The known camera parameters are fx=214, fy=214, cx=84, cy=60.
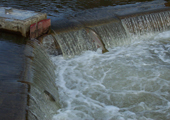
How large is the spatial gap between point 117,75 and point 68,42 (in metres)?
2.44

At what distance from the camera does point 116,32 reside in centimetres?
959

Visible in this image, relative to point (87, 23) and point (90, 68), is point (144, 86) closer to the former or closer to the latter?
point (90, 68)

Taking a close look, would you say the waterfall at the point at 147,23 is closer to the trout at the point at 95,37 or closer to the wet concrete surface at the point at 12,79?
the trout at the point at 95,37

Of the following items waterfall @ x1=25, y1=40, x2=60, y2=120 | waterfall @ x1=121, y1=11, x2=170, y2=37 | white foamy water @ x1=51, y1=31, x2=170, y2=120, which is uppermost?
waterfall @ x1=121, y1=11, x2=170, y2=37

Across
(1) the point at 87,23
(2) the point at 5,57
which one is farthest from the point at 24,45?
(1) the point at 87,23

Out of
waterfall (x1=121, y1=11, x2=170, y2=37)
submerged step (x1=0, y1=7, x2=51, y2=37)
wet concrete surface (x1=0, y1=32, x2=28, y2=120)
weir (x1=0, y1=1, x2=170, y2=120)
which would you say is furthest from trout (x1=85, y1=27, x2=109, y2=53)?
wet concrete surface (x1=0, y1=32, x2=28, y2=120)

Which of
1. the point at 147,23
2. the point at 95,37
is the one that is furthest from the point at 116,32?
the point at 147,23

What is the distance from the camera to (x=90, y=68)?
7406mm

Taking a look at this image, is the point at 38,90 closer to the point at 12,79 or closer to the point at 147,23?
the point at 12,79

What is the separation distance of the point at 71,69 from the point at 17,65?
94.6 inches

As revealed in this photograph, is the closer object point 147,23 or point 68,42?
point 68,42

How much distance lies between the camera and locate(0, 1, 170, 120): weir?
176 inches

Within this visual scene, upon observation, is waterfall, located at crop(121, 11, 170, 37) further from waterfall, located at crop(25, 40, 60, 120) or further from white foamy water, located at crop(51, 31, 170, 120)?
waterfall, located at crop(25, 40, 60, 120)

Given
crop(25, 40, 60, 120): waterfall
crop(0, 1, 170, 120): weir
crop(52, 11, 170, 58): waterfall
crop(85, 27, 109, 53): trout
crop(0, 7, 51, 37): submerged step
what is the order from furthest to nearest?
crop(85, 27, 109, 53): trout
crop(52, 11, 170, 58): waterfall
crop(0, 7, 51, 37): submerged step
crop(0, 1, 170, 120): weir
crop(25, 40, 60, 120): waterfall
